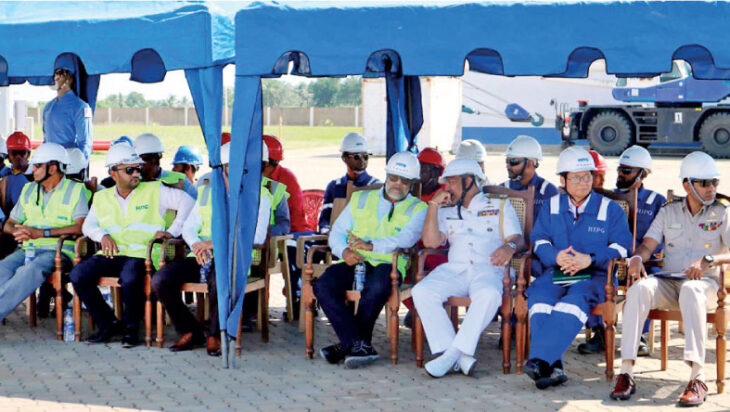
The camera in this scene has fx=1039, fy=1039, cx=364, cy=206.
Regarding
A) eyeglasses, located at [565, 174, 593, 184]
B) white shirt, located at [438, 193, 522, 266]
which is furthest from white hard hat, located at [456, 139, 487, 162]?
eyeglasses, located at [565, 174, 593, 184]

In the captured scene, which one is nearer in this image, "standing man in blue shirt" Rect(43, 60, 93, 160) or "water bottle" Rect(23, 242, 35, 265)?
"water bottle" Rect(23, 242, 35, 265)

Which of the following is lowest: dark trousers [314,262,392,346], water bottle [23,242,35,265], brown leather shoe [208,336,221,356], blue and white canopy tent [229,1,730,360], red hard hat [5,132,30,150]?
brown leather shoe [208,336,221,356]

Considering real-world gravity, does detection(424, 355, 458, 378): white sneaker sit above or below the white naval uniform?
below

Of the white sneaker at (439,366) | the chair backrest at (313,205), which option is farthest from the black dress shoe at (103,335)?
the white sneaker at (439,366)

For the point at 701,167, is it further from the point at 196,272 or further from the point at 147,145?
the point at 147,145

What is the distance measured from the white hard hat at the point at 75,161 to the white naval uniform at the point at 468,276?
3.24m

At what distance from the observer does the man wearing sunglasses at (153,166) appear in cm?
784

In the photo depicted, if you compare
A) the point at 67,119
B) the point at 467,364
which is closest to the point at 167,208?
the point at 67,119

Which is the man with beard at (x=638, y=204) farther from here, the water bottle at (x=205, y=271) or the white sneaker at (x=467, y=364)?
the water bottle at (x=205, y=271)

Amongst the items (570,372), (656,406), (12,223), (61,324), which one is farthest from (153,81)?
(656,406)

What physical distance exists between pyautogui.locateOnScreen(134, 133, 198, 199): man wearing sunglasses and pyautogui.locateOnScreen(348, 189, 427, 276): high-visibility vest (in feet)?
4.97

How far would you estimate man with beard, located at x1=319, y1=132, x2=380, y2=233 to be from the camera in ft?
26.2

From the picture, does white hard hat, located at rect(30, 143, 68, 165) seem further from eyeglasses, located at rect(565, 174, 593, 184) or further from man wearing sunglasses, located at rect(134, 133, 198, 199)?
eyeglasses, located at rect(565, 174, 593, 184)

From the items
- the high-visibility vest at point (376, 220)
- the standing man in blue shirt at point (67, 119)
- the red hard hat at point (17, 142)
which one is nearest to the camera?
the high-visibility vest at point (376, 220)
